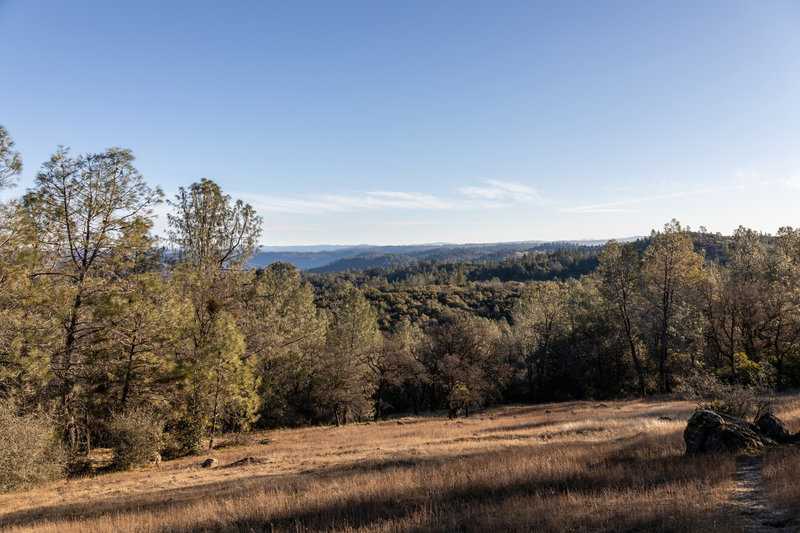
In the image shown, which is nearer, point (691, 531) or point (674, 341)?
point (691, 531)

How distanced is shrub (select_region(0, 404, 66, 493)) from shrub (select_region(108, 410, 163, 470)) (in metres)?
2.33

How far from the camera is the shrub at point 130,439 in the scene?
677 inches

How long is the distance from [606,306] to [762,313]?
13096mm

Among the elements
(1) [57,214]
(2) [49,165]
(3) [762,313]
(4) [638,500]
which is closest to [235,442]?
(1) [57,214]

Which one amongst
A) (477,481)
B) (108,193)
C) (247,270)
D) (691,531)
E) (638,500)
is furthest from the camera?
(247,270)

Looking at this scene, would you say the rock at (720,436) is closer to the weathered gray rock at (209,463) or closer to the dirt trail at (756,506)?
the dirt trail at (756,506)

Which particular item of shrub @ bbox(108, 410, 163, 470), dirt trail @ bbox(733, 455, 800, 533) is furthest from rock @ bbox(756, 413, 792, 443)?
shrub @ bbox(108, 410, 163, 470)

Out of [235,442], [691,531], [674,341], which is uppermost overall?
[691,531]

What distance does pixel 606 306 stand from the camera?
137ft

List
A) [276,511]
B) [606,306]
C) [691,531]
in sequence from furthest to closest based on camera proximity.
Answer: [606,306], [276,511], [691,531]

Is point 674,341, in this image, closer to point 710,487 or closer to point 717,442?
point 717,442

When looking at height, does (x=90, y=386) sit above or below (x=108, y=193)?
below

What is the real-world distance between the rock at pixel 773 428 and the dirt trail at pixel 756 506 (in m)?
2.56

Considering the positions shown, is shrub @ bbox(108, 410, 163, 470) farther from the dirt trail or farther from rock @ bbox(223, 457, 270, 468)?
the dirt trail
